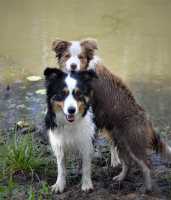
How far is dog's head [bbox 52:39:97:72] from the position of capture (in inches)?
220

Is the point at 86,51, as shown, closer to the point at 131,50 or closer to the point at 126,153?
the point at 126,153

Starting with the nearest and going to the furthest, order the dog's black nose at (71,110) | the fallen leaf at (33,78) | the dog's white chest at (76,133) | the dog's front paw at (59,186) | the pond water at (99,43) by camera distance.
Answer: the dog's black nose at (71,110) < the dog's white chest at (76,133) < the dog's front paw at (59,186) < the pond water at (99,43) < the fallen leaf at (33,78)

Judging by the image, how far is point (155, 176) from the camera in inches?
204

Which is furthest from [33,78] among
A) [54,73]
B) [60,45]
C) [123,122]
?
[54,73]

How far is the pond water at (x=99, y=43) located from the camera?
7426 millimetres

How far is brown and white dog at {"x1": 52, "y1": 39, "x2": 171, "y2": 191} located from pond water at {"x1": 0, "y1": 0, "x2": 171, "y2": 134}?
147cm

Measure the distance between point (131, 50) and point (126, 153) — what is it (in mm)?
4565

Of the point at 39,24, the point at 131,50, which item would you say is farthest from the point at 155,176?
the point at 39,24

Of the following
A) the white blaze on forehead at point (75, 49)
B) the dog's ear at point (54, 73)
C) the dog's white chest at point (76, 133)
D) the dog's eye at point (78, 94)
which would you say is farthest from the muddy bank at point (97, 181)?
the white blaze on forehead at point (75, 49)

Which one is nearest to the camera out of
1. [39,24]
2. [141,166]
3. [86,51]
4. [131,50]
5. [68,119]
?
[68,119]

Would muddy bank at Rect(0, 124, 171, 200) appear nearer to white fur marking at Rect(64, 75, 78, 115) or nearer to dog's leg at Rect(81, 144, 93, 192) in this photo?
dog's leg at Rect(81, 144, 93, 192)

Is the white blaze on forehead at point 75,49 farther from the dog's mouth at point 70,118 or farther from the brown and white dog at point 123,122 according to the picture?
the dog's mouth at point 70,118

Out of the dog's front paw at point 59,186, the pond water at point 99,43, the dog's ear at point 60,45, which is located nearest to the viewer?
the dog's front paw at point 59,186

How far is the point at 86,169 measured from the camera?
5.03m
